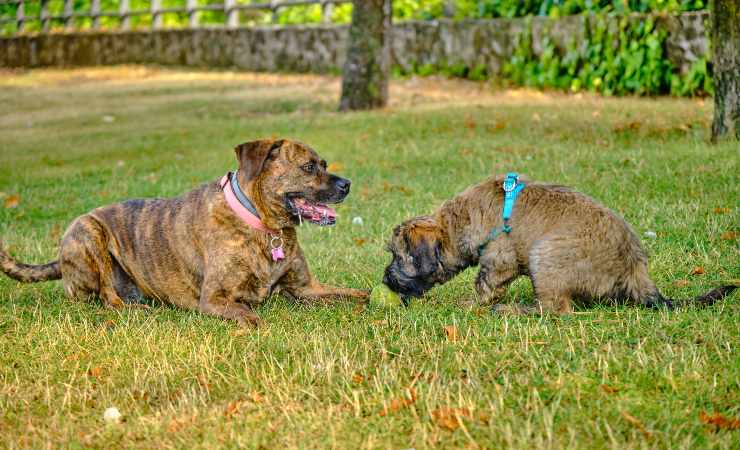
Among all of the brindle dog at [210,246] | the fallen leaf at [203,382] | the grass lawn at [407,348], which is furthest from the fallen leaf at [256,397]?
the brindle dog at [210,246]

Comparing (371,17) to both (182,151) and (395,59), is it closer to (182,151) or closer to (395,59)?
(182,151)

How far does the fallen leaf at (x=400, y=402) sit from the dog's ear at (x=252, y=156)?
2577 mm

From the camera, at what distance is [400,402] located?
4738 mm

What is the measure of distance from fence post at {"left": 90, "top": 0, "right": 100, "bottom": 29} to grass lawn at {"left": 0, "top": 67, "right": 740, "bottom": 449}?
86.9ft

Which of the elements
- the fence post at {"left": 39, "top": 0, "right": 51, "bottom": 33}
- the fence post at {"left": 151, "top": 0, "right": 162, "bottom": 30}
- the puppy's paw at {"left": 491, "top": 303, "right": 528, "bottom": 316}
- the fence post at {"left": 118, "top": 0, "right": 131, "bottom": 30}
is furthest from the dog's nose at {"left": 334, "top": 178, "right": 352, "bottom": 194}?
the fence post at {"left": 39, "top": 0, "right": 51, "bottom": 33}

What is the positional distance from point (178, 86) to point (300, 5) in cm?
450

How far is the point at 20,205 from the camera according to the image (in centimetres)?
1207

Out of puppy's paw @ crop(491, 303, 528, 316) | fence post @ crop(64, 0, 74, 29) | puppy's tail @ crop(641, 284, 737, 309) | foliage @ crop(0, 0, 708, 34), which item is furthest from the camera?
fence post @ crop(64, 0, 74, 29)

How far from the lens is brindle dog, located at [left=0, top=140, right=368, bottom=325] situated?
693cm

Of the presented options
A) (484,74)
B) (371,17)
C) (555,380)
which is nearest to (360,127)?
(371,17)

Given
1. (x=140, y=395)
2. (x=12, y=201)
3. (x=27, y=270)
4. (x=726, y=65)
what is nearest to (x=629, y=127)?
(x=726, y=65)

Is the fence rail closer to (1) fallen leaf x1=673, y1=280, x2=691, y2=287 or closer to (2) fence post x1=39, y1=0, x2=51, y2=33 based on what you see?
(2) fence post x1=39, y1=0, x2=51, y2=33

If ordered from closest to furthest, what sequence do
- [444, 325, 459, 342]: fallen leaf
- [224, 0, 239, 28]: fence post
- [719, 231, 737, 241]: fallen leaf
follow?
[444, 325, 459, 342]: fallen leaf < [719, 231, 737, 241]: fallen leaf < [224, 0, 239, 28]: fence post

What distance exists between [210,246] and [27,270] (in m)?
1.68
